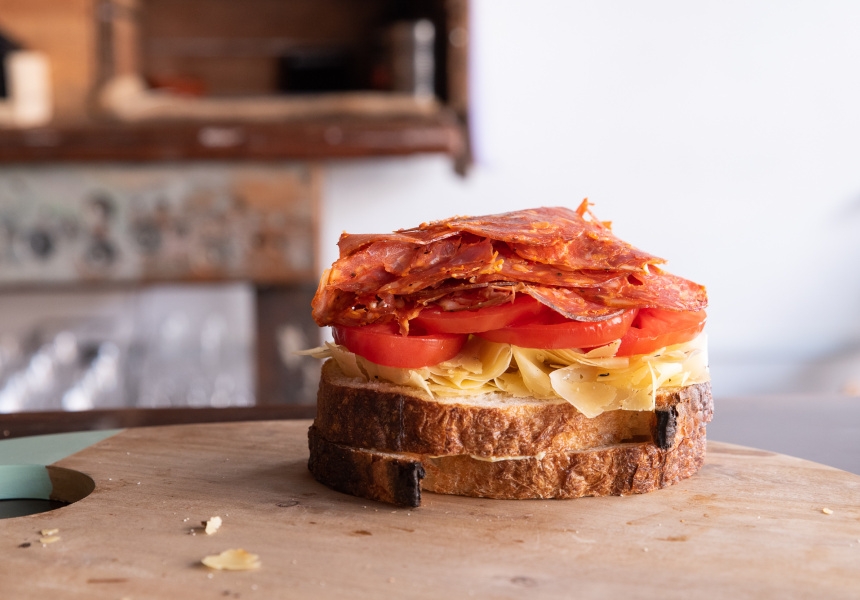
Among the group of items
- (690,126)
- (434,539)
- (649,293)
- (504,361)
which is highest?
(690,126)

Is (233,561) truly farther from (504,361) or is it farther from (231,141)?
(231,141)

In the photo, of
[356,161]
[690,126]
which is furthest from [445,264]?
[690,126]

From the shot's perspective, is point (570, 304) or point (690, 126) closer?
point (570, 304)

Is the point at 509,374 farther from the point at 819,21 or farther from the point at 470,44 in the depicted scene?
the point at 819,21

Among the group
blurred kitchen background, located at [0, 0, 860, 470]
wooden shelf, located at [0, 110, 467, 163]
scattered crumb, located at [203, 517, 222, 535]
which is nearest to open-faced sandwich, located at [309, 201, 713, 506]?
scattered crumb, located at [203, 517, 222, 535]

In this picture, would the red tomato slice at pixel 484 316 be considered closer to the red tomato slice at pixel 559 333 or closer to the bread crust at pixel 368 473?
the red tomato slice at pixel 559 333

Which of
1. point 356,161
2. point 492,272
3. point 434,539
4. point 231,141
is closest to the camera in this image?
point 434,539
